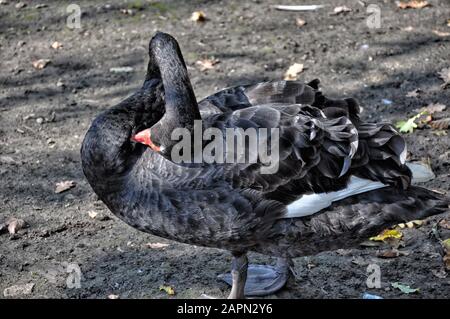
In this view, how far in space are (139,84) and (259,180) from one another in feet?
8.10

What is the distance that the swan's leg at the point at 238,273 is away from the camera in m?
3.41

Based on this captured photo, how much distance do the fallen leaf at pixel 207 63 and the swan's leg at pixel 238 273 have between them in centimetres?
240

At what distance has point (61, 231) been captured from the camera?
4.02m

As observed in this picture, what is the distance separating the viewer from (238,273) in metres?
3.41

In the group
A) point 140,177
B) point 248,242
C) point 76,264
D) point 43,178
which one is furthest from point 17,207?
point 248,242

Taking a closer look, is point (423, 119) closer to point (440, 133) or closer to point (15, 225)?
point (440, 133)

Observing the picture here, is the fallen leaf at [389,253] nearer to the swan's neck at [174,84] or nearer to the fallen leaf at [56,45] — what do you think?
the swan's neck at [174,84]

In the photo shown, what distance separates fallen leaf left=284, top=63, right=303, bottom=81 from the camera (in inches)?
210

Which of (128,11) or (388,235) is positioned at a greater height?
(128,11)

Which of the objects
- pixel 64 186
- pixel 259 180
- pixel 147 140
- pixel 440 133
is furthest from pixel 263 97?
pixel 440 133

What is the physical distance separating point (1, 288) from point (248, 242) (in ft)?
4.32

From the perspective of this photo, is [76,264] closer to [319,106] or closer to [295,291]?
[295,291]

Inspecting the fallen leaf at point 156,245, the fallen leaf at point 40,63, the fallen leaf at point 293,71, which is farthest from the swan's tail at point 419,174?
the fallen leaf at point 40,63

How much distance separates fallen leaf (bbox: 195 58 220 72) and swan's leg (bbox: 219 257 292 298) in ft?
7.17
